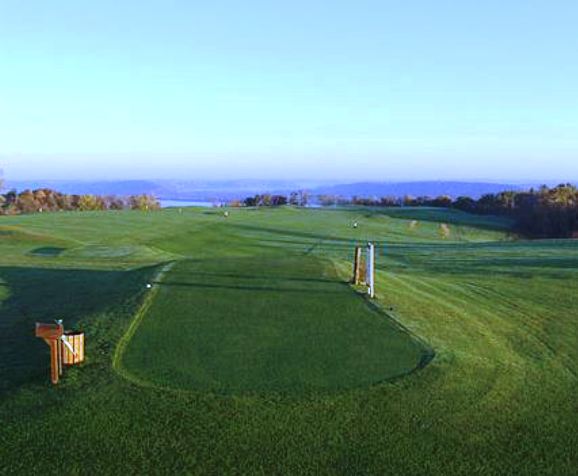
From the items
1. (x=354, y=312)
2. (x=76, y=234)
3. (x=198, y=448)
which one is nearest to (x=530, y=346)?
(x=354, y=312)

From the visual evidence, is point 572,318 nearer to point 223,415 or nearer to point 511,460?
point 511,460

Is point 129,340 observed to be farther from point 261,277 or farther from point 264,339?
point 261,277

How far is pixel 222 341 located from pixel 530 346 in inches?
Answer: 290

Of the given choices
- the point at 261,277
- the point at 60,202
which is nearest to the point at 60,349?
the point at 261,277

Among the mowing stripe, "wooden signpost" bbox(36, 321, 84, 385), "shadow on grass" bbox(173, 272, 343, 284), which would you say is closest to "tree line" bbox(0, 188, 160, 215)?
"shadow on grass" bbox(173, 272, 343, 284)

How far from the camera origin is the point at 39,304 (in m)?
18.7

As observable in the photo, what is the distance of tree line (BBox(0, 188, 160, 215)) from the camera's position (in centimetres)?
10731

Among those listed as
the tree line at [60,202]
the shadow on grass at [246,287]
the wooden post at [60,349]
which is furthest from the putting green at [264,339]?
the tree line at [60,202]

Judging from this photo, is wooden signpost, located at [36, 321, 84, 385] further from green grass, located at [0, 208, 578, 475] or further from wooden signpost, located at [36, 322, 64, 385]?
green grass, located at [0, 208, 578, 475]

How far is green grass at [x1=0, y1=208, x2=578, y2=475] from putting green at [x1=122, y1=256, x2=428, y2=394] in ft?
0.17

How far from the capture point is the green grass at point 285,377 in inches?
333

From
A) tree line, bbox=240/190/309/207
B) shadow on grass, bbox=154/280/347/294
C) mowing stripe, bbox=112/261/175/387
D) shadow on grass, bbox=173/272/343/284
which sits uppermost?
tree line, bbox=240/190/309/207

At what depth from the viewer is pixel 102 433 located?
347 inches

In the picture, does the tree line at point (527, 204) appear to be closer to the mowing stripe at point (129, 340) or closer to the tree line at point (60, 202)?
the tree line at point (60, 202)
